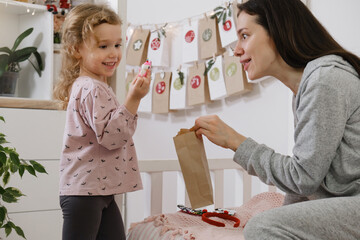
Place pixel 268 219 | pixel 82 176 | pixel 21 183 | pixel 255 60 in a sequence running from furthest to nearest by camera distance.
→ pixel 21 183
pixel 82 176
pixel 255 60
pixel 268 219

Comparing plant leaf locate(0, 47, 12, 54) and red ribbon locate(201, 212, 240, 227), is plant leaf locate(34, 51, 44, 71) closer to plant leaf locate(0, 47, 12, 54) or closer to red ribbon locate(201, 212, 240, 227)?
plant leaf locate(0, 47, 12, 54)

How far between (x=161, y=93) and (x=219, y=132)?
2.11 m

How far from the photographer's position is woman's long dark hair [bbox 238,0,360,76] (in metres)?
1.07

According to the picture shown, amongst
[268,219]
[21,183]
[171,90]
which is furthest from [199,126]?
[171,90]

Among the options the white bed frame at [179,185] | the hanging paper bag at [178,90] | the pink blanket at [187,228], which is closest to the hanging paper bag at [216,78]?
the hanging paper bag at [178,90]

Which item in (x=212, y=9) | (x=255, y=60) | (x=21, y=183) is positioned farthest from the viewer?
(x=212, y=9)

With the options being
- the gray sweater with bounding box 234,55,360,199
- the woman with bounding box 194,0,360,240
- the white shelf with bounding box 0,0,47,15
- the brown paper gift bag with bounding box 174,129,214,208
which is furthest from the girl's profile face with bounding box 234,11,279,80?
the white shelf with bounding box 0,0,47,15

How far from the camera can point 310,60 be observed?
41.8 inches

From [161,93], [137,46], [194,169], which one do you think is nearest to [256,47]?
[194,169]

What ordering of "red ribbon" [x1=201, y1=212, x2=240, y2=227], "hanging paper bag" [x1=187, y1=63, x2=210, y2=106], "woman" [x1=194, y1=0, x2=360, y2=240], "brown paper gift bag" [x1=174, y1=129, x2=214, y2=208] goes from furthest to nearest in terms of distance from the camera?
"hanging paper bag" [x1=187, y1=63, x2=210, y2=106], "red ribbon" [x1=201, y1=212, x2=240, y2=227], "brown paper gift bag" [x1=174, y1=129, x2=214, y2=208], "woman" [x1=194, y1=0, x2=360, y2=240]

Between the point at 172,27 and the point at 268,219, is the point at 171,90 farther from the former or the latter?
the point at 268,219

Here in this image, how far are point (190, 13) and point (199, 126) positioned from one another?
7.08 ft

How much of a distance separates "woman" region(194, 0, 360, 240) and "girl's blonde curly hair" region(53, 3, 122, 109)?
491 millimetres

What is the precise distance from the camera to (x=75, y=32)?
4.57ft
